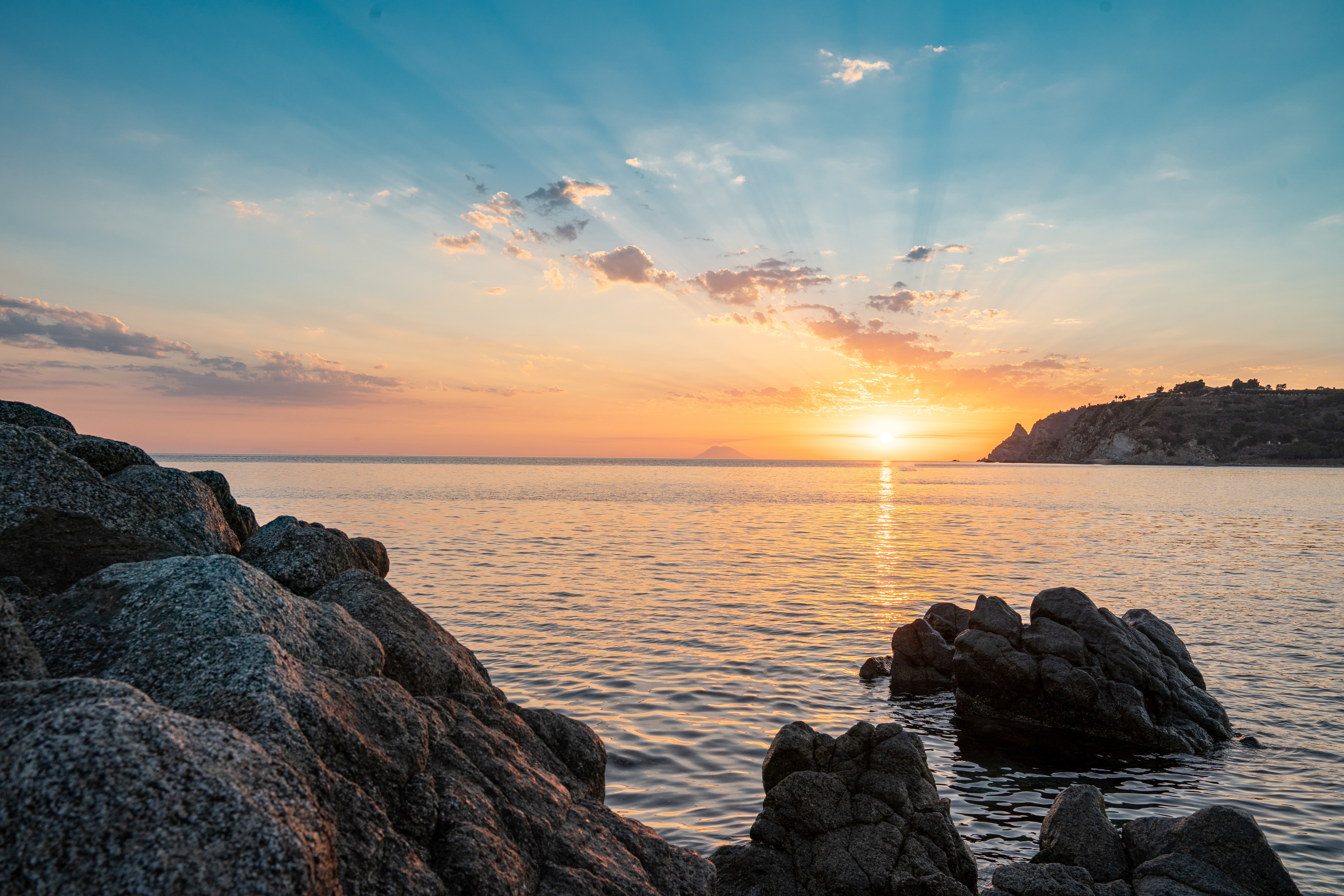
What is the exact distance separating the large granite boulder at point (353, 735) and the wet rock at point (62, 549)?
0.79 metres

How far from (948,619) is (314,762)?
20.5m

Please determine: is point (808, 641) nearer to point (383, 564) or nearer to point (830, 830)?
point (830, 830)

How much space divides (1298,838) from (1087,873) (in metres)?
5.30

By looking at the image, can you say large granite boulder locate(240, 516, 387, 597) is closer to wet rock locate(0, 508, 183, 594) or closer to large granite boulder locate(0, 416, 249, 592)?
large granite boulder locate(0, 416, 249, 592)

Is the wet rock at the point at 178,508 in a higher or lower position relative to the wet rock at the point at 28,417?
lower

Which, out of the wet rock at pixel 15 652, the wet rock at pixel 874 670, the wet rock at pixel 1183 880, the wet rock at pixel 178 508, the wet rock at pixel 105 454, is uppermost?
the wet rock at pixel 105 454

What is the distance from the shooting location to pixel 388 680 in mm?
6539

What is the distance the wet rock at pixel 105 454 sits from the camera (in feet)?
31.3

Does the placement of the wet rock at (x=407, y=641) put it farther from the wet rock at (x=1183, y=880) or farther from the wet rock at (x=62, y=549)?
the wet rock at (x=1183, y=880)

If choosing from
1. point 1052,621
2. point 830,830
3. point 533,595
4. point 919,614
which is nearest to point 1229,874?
point 830,830

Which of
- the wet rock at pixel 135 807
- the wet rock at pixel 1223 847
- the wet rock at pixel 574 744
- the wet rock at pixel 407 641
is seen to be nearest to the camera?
the wet rock at pixel 135 807

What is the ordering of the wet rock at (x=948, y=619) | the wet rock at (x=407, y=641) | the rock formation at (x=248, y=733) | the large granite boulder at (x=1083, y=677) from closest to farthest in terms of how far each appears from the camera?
the rock formation at (x=248, y=733) < the wet rock at (x=407, y=641) < the large granite boulder at (x=1083, y=677) < the wet rock at (x=948, y=619)

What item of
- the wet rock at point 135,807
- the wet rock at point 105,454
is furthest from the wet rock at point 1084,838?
the wet rock at point 105,454

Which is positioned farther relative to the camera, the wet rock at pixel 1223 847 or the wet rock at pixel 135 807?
the wet rock at pixel 1223 847
